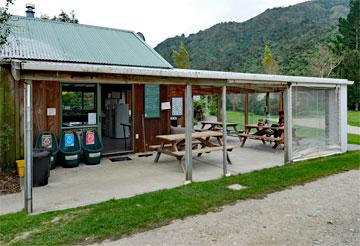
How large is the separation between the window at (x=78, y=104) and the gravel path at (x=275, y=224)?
522 centimetres

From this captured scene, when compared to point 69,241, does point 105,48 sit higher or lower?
higher

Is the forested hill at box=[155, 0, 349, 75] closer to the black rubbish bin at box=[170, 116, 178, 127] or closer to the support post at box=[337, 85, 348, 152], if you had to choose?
the support post at box=[337, 85, 348, 152]

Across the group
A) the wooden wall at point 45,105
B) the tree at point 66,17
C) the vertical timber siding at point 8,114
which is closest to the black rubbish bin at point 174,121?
the wooden wall at point 45,105

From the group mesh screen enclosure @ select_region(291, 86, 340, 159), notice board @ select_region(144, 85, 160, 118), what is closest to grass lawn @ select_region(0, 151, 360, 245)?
mesh screen enclosure @ select_region(291, 86, 340, 159)

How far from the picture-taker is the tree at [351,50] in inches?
1186

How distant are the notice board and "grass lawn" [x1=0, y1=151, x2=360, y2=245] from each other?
3988 mm

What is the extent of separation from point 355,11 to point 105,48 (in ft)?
124

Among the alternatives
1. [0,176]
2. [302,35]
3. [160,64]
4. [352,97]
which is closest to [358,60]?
[352,97]

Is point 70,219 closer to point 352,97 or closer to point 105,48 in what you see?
point 105,48

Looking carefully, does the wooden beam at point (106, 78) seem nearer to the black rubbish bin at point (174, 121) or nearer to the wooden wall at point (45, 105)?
the wooden wall at point (45, 105)

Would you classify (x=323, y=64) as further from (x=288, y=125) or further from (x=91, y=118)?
(x=91, y=118)

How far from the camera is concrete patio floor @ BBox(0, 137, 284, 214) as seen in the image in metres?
4.88

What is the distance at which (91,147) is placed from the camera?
25.5 feet

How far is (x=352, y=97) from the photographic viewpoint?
30.1 metres
